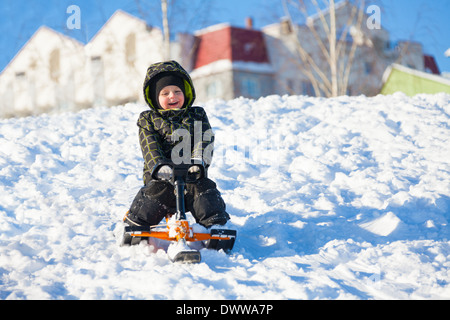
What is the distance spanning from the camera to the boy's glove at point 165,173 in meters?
3.34

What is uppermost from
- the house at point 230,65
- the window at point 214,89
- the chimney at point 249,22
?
the chimney at point 249,22

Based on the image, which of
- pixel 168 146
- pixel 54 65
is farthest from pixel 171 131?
pixel 54 65

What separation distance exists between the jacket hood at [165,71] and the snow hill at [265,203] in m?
1.11

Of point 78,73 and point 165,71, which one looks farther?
point 78,73

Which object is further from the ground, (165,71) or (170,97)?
(165,71)

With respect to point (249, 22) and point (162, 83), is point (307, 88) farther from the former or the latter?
point (162, 83)

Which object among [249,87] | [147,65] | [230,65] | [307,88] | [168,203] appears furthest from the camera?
[307,88]

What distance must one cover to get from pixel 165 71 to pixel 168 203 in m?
1.04

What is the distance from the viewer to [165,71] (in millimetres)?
3773

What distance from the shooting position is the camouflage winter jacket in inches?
144

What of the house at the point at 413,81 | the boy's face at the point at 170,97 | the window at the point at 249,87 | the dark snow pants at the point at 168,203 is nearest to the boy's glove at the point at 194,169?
the dark snow pants at the point at 168,203

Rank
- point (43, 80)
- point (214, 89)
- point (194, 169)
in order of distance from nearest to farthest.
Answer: point (194, 169), point (214, 89), point (43, 80)

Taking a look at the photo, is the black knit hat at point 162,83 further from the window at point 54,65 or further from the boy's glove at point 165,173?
the window at point 54,65
